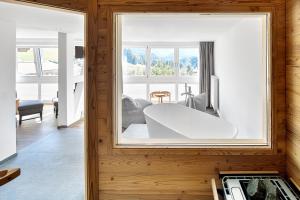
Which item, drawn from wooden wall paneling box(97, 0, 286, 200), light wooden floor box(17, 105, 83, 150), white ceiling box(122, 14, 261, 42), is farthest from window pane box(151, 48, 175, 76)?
wooden wall paneling box(97, 0, 286, 200)

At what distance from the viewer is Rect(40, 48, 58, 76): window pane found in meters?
8.78

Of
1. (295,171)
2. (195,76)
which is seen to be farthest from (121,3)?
(195,76)

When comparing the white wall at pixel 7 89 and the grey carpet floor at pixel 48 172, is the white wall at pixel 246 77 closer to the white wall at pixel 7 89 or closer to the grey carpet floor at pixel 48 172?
the grey carpet floor at pixel 48 172

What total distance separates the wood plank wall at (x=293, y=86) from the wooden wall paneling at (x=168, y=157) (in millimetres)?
77

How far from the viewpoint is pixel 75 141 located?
4.80 meters

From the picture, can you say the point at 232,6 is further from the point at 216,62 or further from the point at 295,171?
the point at 216,62

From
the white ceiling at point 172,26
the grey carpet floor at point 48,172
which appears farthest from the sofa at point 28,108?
the white ceiling at point 172,26

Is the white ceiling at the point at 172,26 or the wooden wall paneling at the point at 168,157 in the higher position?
the white ceiling at the point at 172,26

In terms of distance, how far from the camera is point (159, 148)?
2184 mm

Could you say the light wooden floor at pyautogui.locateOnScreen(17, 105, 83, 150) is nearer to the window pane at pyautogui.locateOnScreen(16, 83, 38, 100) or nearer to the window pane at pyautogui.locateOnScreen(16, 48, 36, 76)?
the window pane at pyautogui.locateOnScreen(16, 83, 38, 100)

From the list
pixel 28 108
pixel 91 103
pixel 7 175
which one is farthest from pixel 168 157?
pixel 28 108

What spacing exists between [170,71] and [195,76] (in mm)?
951

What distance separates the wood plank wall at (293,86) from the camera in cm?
188

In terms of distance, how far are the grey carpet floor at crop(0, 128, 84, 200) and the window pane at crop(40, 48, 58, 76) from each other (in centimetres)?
459
